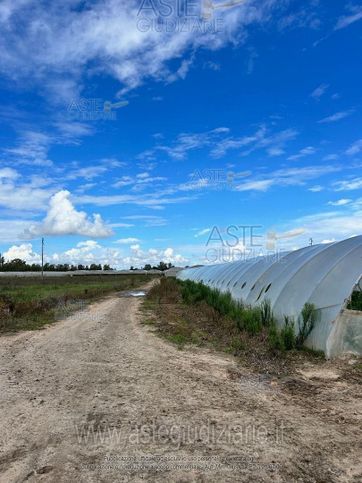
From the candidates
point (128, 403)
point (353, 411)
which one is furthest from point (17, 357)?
point (353, 411)

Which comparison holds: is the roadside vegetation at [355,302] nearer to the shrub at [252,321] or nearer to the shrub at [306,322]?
the shrub at [306,322]

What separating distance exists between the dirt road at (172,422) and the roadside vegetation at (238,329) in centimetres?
79

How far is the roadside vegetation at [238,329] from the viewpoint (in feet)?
26.6

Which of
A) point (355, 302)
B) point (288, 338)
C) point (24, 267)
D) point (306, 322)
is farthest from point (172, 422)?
point (24, 267)

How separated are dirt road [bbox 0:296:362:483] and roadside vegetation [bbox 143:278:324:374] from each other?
0.79 meters

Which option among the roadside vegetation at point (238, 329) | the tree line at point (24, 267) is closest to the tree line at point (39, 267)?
the tree line at point (24, 267)

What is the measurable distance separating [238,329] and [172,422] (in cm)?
580

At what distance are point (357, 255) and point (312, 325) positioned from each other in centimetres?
168

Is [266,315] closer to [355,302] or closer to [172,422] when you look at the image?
[355,302]

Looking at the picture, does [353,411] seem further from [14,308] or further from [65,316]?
[14,308]

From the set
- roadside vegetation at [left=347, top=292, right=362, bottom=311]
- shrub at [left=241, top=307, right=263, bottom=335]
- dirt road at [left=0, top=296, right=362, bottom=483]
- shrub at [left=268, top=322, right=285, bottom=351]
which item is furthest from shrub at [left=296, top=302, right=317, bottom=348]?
shrub at [left=241, top=307, right=263, bottom=335]

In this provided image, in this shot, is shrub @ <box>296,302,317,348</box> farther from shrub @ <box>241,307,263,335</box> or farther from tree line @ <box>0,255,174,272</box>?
tree line @ <box>0,255,174,272</box>

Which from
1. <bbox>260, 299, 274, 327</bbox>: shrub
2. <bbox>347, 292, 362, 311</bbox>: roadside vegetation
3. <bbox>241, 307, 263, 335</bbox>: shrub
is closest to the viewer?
<bbox>347, 292, 362, 311</bbox>: roadside vegetation

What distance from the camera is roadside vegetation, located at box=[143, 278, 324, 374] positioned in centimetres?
809
